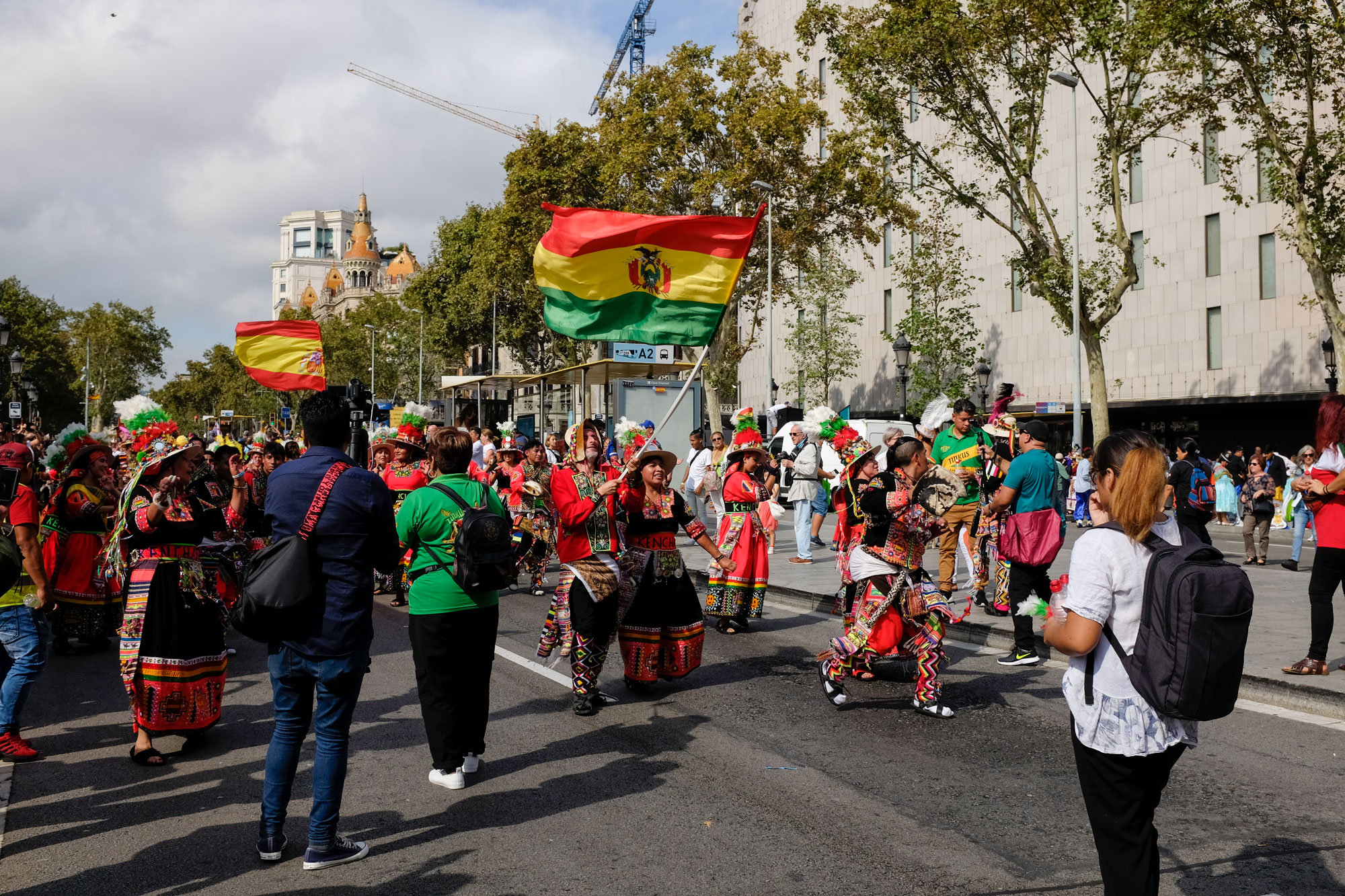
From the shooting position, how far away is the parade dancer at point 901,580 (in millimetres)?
7141

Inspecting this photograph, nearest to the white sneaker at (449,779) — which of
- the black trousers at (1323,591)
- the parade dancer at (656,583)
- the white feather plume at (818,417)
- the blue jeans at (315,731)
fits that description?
the blue jeans at (315,731)

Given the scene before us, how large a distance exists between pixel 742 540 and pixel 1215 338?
99.7 ft

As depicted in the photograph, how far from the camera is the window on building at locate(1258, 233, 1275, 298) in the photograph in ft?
111

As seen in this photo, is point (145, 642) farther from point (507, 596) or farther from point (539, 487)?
point (507, 596)

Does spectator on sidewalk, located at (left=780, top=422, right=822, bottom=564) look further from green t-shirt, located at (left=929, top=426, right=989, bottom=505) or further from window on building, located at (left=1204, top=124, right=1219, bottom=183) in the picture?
window on building, located at (left=1204, top=124, right=1219, bottom=183)

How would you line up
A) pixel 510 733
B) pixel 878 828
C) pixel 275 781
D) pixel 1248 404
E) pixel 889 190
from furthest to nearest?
pixel 1248 404 → pixel 889 190 → pixel 510 733 → pixel 878 828 → pixel 275 781

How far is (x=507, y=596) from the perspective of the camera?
1296 centimetres

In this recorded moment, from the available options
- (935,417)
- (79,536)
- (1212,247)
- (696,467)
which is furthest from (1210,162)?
(79,536)

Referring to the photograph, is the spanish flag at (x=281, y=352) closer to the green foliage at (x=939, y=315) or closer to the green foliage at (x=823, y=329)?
the green foliage at (x=939, y=315)

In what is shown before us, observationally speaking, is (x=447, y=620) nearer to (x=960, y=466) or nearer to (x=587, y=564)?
(x=587, y=564)

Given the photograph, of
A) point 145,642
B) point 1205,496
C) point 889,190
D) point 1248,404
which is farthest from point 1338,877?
point 1248,404


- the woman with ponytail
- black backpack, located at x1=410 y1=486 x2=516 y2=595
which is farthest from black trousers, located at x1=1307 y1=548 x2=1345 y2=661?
black backpack, located at x1=410 y1=486 x2=516 y2=595

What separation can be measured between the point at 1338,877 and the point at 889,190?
26800mm

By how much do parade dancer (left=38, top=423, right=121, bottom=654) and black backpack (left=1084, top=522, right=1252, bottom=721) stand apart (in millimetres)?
7430
